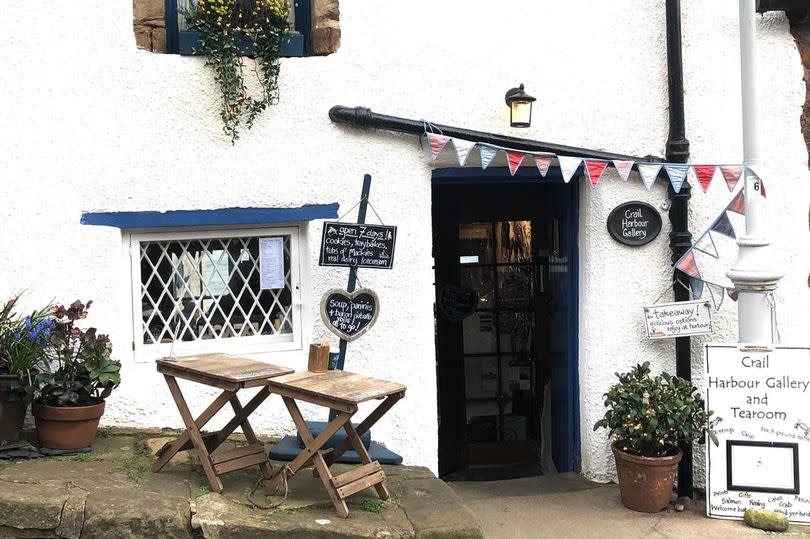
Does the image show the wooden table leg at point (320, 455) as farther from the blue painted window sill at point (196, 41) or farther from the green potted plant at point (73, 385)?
the blue painted window sill at point (196, 41)

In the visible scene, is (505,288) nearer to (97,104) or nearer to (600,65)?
(600,65)

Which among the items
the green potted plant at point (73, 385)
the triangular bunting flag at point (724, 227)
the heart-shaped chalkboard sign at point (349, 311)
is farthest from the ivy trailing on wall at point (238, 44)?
the triangular bunting flag at point (724, 227)

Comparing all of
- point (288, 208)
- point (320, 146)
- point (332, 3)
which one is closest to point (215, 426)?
point (288, 208)

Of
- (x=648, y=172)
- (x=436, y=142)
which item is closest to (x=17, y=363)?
(x=436, y=142)

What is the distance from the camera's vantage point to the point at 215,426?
527 centimetres

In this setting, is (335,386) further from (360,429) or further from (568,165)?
(568,165)

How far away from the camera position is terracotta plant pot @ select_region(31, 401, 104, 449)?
15.3 ft

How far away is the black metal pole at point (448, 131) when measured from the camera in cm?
525

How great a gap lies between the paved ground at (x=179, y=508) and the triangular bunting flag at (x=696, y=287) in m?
2.24

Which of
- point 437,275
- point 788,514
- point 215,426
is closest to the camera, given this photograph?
point 788,514

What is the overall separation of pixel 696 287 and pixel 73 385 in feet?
13.2

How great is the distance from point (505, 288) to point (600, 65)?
3108 mm

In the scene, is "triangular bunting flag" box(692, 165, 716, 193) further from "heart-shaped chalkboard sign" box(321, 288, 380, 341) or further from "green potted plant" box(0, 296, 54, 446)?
"green potted plant" box(0, 296, 54, 446)

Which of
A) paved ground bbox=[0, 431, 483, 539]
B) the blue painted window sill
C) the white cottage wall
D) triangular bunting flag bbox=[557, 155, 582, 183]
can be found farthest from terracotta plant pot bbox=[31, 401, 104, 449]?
triangular bunting flag bbox=[557, 155, 582, 183]
